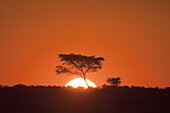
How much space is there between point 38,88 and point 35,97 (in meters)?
A: 4.45

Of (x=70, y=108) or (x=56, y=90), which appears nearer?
(x=70, y=108)

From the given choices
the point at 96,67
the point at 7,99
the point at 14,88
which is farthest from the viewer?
the point at 96,67

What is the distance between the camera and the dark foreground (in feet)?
194

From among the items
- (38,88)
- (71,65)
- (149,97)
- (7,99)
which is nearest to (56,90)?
(38,88)

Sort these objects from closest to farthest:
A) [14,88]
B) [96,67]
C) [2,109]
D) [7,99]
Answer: [2,109], [7,99], [14,88], [96,67]

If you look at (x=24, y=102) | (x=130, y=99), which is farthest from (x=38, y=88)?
(x=130, y=99)

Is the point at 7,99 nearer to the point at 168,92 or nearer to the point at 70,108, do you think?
the point at 70,108

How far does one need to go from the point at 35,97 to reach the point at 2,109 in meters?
5.99

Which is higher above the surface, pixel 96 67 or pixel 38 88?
pixel 96 67

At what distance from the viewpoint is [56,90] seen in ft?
219

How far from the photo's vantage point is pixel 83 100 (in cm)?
Answer: 6334

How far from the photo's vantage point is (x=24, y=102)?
2410 inches

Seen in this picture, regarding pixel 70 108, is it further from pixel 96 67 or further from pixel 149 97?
pixel 96 67

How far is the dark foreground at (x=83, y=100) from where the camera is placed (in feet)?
194
